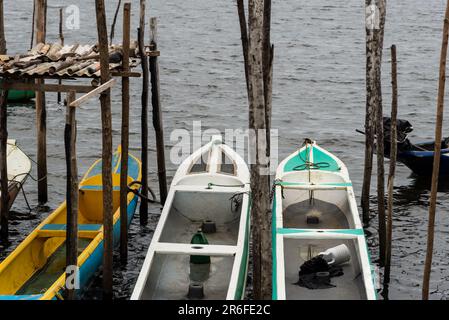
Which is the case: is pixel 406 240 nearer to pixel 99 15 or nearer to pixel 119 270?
pixel 119 270

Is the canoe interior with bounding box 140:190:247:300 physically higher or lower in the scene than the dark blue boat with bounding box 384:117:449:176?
lower

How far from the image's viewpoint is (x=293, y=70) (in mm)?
32969

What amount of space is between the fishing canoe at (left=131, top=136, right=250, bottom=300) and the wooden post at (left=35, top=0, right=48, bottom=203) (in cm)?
264

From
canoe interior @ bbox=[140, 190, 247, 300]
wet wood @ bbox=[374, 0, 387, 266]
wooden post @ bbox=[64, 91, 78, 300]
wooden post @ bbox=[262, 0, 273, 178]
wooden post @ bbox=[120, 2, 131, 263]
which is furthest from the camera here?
wet wood @ bbox=[374, 0, 387, 266]

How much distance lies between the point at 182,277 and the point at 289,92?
57.8ft

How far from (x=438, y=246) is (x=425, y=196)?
297 cm

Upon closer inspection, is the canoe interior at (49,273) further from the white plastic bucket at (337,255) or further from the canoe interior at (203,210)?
the white plastic bucket at (337,255)

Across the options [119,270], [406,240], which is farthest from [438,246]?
[119,270]

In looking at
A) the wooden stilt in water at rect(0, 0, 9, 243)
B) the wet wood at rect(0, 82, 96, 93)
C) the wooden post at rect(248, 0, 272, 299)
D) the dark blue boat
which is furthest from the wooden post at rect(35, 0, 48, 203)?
the dark blue boat

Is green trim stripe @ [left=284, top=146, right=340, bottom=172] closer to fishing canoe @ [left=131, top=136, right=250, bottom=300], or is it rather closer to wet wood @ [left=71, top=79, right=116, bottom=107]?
fishing canoe @ [left=131, top=136, right=250, bottom=300]

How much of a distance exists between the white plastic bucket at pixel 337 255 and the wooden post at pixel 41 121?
5.73 meters

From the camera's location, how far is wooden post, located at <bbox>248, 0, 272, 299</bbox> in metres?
11.1

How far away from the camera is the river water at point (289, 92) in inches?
661

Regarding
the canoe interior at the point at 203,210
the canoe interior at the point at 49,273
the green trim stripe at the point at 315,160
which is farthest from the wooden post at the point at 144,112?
the green trim stripe at the point at 315,160
